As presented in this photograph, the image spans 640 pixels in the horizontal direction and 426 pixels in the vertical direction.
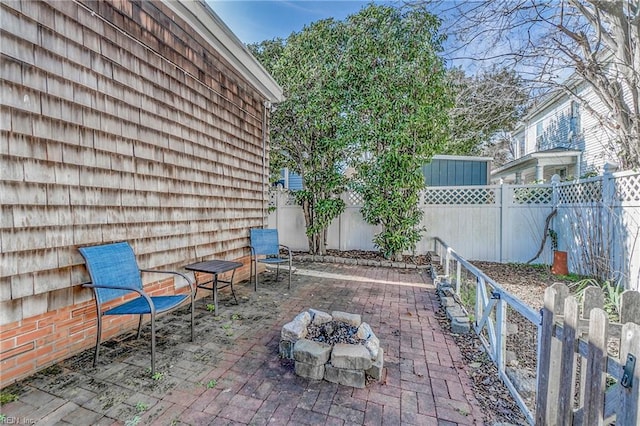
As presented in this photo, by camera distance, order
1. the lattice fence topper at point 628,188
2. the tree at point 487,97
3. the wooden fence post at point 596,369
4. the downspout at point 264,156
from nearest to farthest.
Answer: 1. the wooden fence post at point 596,369
2. the lattice fence topper at point 628,188
3. the downspout at point 264,156
4. the tree at point 487,97

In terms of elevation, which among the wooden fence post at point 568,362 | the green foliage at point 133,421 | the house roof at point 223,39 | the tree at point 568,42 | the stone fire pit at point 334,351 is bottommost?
the green foliage at point 133,421

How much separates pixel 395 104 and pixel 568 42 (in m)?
3.25

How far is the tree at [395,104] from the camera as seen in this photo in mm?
6074

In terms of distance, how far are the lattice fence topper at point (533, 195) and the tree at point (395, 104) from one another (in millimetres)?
2209

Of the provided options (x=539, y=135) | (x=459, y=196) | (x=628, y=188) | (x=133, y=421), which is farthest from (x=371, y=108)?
(x=539, y=135)

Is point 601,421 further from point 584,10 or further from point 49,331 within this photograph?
point 584,10

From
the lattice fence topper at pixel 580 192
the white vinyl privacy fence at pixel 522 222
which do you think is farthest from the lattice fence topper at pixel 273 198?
the lattice fence topper at pixel 580 192

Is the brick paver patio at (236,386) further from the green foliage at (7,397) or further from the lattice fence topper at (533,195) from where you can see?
the lattice fence topper at (533,195)

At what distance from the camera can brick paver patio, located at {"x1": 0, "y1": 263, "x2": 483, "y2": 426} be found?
1777 mm

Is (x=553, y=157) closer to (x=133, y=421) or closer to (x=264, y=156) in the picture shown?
(x=264, y=156)

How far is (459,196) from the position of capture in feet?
23.2

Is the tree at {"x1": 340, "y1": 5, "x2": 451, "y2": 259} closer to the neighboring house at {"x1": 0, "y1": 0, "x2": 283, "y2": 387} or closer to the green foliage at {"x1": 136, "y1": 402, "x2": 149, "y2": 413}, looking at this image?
the neighboring house at {"x1": 0, "y1": 0, "x2": 283, "y2": 387}

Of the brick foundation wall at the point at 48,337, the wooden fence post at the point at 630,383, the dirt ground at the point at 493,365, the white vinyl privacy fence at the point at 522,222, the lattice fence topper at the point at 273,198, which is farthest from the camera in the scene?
the lattice fence topper at the point at 273,198

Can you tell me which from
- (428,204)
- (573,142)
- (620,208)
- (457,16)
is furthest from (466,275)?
(573,142)
